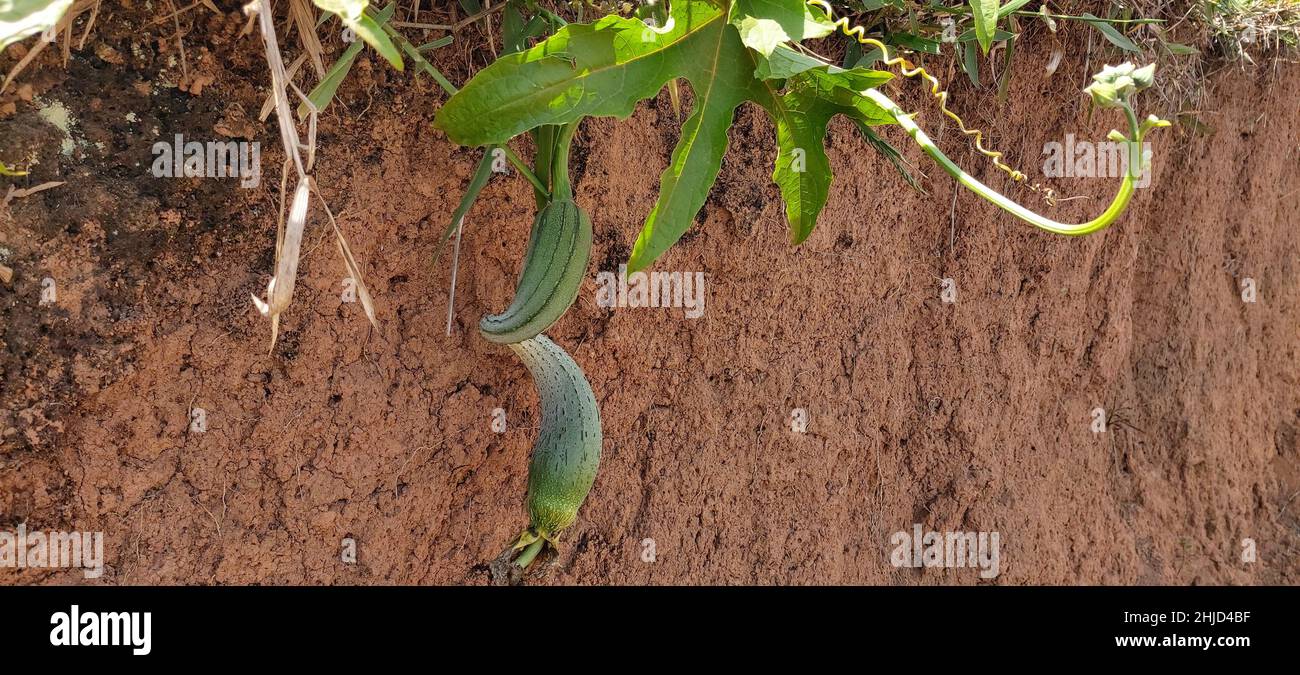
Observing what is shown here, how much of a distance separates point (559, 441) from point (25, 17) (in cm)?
122

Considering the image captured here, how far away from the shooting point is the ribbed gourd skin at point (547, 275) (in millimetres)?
2098

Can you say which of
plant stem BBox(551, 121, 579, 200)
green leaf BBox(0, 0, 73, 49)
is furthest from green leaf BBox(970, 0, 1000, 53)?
green leaf BBox(0, 0, 73, 49)

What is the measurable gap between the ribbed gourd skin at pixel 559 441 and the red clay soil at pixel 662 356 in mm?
237

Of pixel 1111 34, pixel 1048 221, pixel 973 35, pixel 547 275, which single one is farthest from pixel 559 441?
pixel 1111 34

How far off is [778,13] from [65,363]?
163 cm

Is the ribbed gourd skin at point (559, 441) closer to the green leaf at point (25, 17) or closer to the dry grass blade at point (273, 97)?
the dry grass blade at point (273, 97)

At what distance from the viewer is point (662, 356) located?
283cm

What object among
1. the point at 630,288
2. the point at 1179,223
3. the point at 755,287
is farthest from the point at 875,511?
the point at 1179,223

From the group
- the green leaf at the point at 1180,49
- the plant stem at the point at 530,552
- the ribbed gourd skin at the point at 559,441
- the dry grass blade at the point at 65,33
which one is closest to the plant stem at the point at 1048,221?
the ribbed gourd skin at the point at 559,441

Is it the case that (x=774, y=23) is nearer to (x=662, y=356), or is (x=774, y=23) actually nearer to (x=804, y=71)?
(x=804, y=71)

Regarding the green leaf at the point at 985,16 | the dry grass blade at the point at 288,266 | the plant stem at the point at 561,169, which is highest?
the green leaf at the point at 985,16

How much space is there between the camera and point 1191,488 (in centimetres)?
380

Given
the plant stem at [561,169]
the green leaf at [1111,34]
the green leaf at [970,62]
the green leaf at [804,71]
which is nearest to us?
the green leaf at [804,71]

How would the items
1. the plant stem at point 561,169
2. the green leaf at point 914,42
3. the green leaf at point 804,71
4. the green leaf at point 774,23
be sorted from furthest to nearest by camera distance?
the green leaf at point 914,42
the plant stem at point 561,169
the green leaf at point 804,71
the green leaf at point 774,23
